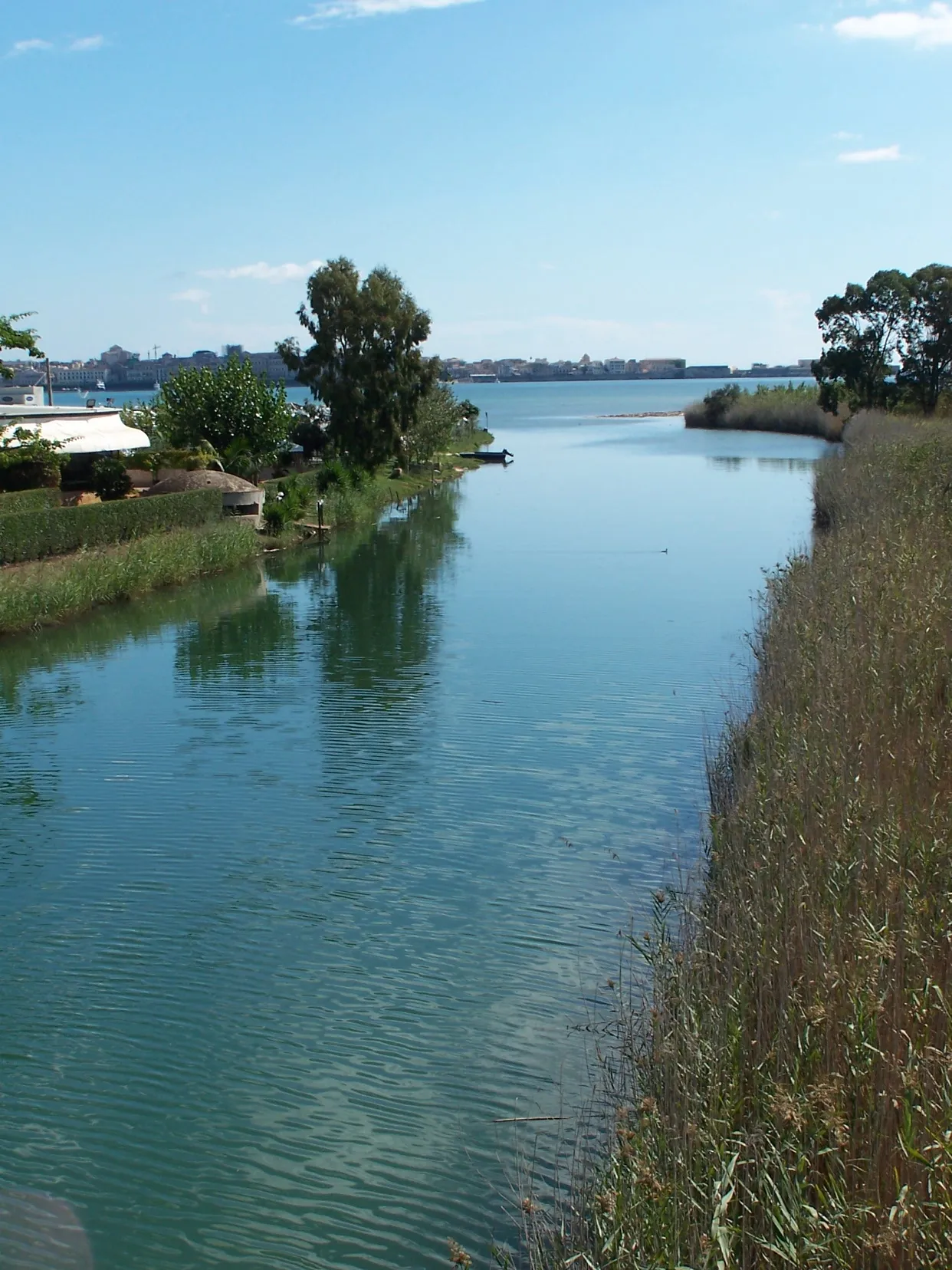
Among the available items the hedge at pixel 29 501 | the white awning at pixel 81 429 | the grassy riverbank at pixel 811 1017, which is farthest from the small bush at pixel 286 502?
the grassy riverbank at pixel 811 1017

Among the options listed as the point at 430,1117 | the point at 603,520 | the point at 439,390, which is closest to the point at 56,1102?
the point at 430,1117

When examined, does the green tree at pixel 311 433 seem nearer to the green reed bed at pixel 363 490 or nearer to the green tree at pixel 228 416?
the green reed bed at pixel 363 490

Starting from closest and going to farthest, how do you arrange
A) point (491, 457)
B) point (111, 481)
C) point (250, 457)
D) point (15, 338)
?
point (15, 338), point (111, 481), point (250, 457), point (491, 457)

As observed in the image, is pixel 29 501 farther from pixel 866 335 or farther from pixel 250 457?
pixel 866 335

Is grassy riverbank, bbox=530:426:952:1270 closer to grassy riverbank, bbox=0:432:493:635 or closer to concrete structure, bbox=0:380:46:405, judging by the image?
grassy riverbank, bbox=0:432:493:635

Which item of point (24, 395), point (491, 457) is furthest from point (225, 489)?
point (24, 395)

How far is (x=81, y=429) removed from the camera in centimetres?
3228

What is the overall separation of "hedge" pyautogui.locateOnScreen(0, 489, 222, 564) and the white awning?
2.76 m

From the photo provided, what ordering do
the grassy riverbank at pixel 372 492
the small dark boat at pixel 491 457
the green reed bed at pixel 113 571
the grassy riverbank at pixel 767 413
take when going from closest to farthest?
the green reed bed at pixel 113 571 → the grassy riverbank at pixel 372 492 → the small dark boat at pixel 491 457 → the grassy riverbank at pixel 767 413

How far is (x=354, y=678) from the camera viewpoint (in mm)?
17312

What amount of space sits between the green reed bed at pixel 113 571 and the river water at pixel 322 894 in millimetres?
588

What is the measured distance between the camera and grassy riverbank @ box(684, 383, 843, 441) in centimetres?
7225

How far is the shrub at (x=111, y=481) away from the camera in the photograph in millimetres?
32094

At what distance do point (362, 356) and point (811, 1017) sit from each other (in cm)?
3887
